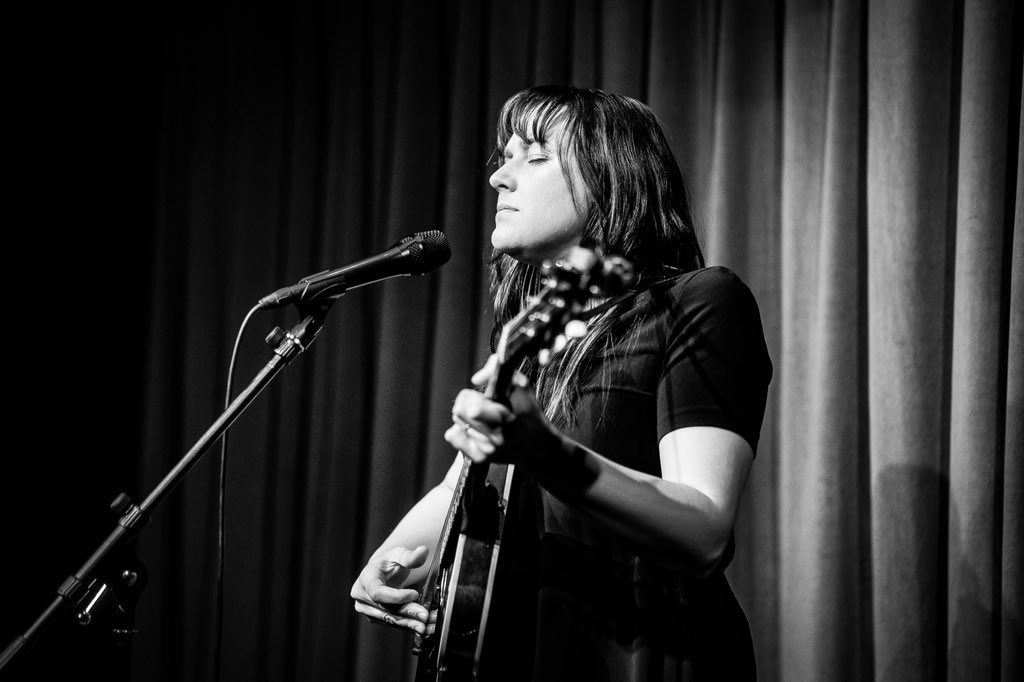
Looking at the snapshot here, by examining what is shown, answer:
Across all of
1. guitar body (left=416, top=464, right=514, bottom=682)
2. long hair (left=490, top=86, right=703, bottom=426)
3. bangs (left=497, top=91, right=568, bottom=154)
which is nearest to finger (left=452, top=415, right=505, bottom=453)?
guitar body (left=416, top=464, right=514, bottom=682)

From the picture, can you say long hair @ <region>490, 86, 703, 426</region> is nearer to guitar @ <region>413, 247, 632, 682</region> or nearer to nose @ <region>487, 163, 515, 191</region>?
nose @ <region>487, 163, 515, 191</region>

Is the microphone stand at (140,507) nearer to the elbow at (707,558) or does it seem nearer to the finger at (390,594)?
the finger at (390,594)

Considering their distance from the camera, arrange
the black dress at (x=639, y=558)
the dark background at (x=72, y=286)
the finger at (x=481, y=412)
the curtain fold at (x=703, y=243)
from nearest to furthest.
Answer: the finger at (x=481, y=412) < the black dress at (x=639, y=558) < the curtain fold at (x=703, y=243) < the dark background at (x=72, y=286)

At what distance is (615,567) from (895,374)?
99 centimetres

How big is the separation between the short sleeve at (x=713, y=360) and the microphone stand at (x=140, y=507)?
0.56 metres

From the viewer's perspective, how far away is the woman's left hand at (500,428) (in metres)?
0.88

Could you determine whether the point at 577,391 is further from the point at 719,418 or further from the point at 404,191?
the point at 404,191

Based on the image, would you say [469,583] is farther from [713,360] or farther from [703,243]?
[703,243]

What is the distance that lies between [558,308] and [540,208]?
0.48m

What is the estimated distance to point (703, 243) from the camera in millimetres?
1961

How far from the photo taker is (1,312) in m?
2.41

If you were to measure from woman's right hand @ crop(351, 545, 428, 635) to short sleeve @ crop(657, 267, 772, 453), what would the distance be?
44 cm

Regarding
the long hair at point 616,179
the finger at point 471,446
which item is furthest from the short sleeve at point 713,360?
the finger at point 471,446

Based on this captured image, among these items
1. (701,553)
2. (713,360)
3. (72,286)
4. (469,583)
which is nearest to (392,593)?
(469,583)
